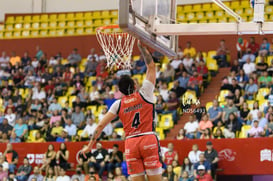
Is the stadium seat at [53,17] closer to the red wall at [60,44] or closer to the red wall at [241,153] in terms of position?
the red wall at [60,44]

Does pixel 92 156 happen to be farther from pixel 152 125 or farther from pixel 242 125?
pixel 152 125

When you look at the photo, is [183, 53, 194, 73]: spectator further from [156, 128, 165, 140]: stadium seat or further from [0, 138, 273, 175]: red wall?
[0, 138, 273, 175]: red wall

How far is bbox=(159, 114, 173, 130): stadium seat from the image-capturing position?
20.7 m

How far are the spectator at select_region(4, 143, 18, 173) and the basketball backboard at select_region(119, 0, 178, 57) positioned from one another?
460 inches

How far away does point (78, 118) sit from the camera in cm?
2238

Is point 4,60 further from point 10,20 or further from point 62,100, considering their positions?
point 62,100

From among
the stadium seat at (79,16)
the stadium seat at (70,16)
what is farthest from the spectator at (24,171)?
the stadium seat at (70,16)

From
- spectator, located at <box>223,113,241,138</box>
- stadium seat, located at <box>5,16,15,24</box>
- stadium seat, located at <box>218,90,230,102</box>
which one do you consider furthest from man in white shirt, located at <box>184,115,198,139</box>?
stadium seat, located at <box>5,16,15,24</box>

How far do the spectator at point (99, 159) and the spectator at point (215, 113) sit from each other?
3.51 meters

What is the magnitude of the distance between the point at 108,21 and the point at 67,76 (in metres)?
4.34

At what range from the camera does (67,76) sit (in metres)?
Answer: 26.0

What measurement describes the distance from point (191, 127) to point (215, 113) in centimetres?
90


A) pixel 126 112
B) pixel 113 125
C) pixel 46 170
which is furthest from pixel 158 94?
pixel 126 112

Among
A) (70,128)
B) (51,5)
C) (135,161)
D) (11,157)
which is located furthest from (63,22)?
(135,161)
